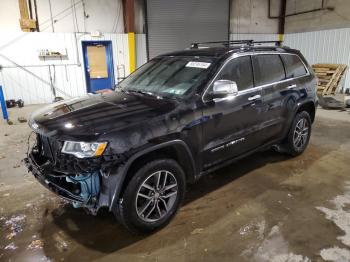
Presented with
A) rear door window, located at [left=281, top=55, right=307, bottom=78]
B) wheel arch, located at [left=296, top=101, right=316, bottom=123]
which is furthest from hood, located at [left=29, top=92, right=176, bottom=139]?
wheel arch, located at [left=296, top=101, right=316, bottom=123]

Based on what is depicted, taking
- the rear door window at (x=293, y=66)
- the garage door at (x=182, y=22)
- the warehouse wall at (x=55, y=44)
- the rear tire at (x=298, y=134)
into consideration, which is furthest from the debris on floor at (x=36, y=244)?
the garage door at (x=182, y=22)

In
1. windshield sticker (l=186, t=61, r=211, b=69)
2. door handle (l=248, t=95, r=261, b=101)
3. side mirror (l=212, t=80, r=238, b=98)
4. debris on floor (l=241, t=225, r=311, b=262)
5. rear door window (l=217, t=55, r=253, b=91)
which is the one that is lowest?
debris on floor (l=241, t=225, r=311, b=262)

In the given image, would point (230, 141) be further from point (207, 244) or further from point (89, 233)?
point (89, 233)

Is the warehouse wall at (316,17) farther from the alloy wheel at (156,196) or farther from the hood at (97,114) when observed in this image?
the alloy wheel at (156,196)

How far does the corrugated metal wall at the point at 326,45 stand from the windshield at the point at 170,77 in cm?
971

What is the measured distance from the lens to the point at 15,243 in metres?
2.58

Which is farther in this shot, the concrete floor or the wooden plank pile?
the wooden plank pile

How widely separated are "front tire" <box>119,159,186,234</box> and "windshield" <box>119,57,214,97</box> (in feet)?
2.64

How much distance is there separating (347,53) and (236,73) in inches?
378

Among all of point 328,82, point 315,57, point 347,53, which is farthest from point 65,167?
point 315,57

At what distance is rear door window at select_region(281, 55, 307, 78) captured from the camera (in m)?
3.95

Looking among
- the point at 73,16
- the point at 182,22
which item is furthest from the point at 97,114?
the point at 182,22

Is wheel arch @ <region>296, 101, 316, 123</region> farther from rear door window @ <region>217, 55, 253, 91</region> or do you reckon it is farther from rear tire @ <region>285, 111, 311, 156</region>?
rear door window @ <region>217, 55, 253, 91</region>

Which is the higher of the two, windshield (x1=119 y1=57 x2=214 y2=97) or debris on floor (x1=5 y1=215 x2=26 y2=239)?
windshield (x1=119 y1=57 x2=214 y2=97)
